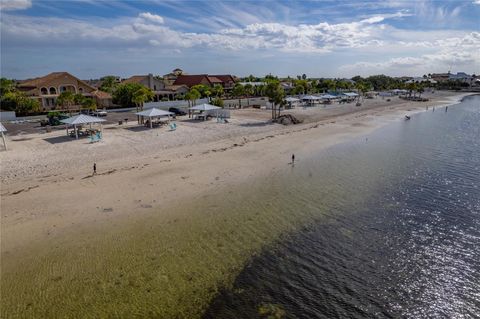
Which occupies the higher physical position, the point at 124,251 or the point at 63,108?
the point at 63,108

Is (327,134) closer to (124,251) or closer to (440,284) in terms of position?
(440,284)

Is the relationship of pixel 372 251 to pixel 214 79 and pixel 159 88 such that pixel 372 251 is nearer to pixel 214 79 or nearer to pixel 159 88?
pixel 159 88

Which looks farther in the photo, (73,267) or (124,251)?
(124,251)

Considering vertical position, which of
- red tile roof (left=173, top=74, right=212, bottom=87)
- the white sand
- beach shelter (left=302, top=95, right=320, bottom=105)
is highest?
red tile roof (left=173, top=74, right=212, bottom=87)

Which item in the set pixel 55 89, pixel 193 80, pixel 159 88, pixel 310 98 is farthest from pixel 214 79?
pixel 55 89

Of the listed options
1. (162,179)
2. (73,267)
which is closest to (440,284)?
(73,267)

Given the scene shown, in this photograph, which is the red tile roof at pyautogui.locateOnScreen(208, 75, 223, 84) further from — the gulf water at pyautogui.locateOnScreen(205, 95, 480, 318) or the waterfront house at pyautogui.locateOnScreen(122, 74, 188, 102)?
the gulf water at pyautogui.locateOnScreen(205, 95, 480, 318)

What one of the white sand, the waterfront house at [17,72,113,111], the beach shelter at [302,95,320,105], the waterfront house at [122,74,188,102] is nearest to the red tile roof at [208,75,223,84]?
the waterfront house at [122,74,188,102]

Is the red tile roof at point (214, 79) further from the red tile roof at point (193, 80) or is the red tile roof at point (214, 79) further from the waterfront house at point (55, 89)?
the waterfront house at point (55, 89)
